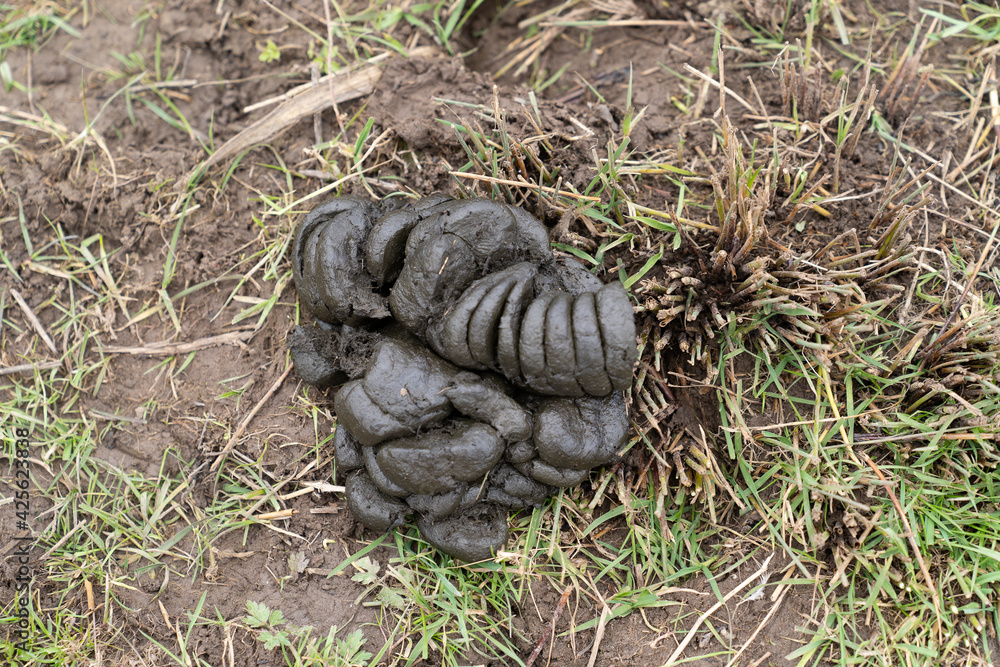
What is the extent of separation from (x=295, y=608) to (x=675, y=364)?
264 centimetres

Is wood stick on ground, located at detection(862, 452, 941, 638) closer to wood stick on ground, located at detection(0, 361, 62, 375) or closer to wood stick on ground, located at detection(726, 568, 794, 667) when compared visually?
wood stick on ground, located at detection(726, 568, 794, 667)

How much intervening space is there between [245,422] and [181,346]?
0.74 m

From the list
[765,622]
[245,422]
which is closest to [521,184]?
[245,422]

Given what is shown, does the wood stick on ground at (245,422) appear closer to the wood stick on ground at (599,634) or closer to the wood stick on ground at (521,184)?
the wood stick on ground at (521,184)

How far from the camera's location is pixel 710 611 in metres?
3.45

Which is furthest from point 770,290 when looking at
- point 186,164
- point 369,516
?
point 186,164

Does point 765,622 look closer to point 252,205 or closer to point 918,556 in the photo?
point 918,556

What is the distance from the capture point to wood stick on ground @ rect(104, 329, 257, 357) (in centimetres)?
409

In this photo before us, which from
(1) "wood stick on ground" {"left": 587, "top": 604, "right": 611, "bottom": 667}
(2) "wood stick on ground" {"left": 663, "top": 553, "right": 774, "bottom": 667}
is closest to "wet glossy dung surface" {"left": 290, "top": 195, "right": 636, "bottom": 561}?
(1) "wood stick on ground" {"left": 587, "top": 604, "right": 611, "bottom": 667}

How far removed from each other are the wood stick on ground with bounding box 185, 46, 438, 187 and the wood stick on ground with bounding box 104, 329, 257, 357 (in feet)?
3.64

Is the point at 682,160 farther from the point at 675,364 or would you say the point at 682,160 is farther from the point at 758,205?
the point at 675,364

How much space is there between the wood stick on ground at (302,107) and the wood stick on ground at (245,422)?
1.58 metres

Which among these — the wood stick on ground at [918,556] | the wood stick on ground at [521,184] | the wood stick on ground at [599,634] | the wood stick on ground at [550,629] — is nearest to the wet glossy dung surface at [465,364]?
the wood stick on ground at [521,184]

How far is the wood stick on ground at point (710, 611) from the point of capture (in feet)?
11.2
